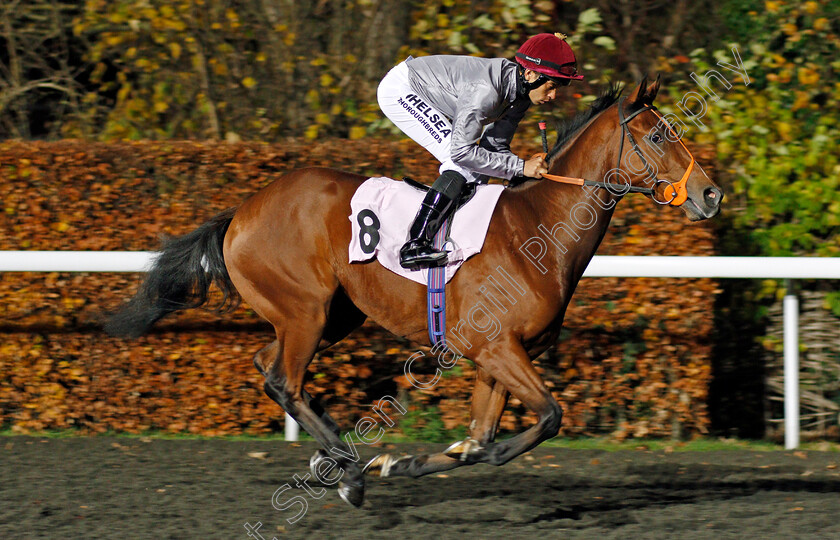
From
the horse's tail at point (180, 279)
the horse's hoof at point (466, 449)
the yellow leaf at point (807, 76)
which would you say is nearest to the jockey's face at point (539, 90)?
the horse's hoof at point (466, 449)

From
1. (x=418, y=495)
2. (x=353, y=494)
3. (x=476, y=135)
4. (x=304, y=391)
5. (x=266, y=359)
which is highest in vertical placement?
(x=476, y=135)

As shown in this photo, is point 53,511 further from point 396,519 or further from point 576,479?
point 576,479

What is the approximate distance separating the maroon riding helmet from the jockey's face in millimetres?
31

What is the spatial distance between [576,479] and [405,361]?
4.16ft

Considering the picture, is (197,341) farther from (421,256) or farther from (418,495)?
(421,256)

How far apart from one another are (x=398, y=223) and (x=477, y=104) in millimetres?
618

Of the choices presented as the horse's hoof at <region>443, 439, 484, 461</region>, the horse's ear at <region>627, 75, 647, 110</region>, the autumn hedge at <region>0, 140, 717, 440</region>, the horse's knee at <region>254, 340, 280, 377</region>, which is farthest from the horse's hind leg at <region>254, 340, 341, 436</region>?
the horse's ear at <region>627, 75, 647, 110</region>

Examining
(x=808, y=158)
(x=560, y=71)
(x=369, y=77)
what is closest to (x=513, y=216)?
(x=560, y=71)

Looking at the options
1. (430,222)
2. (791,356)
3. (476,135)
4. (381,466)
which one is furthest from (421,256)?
(791,356)

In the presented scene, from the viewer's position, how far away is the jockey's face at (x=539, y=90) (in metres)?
3.98

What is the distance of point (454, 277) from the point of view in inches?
157

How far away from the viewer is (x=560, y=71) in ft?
13.0

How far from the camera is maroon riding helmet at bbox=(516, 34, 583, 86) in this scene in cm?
394

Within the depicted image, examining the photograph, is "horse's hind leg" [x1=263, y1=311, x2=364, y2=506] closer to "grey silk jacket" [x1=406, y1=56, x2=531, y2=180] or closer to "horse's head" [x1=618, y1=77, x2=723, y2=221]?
"grey silk jacket" [x1=406, y1=56, x2=531, y2=180]
